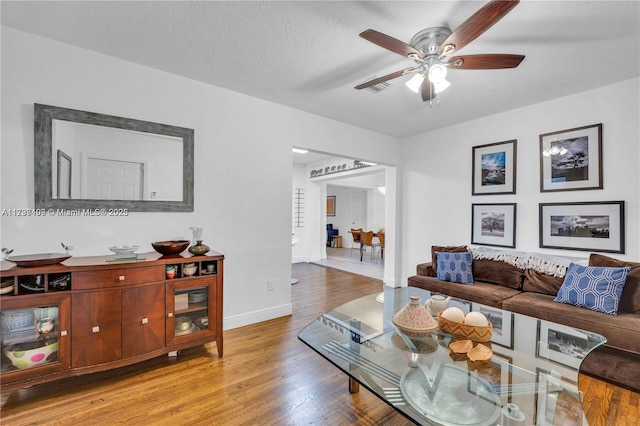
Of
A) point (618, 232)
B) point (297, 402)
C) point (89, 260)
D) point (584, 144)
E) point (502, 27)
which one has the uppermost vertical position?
point (502, 27)

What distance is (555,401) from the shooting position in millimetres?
1294

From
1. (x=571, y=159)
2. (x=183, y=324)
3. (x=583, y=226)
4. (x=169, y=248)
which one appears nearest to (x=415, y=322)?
(x=183, y=324)

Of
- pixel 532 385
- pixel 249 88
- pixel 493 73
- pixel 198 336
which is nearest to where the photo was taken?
pixel 532 385

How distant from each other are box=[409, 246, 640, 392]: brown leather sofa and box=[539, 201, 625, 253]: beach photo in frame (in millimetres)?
360

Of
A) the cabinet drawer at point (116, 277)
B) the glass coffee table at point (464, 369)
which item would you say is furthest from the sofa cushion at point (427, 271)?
the cabinet drawer at point (116, 277)

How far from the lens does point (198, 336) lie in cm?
239

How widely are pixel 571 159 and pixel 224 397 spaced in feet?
13.5

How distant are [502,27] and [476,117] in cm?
209

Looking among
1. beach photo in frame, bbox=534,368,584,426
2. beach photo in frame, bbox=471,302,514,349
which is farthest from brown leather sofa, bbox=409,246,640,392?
beach photo in frame, bbox=534,368,584,426

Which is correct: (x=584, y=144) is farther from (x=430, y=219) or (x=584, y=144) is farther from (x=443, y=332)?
(x=443, y=332)

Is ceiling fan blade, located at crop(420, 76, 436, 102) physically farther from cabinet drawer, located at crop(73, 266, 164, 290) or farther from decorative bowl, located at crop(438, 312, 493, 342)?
cabinet drawer, located at crop(73, 266, 164, 290)

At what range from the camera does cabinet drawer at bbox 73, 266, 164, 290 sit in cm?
193

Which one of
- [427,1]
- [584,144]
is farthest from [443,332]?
[584,144]

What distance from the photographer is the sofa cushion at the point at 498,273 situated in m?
3.17
